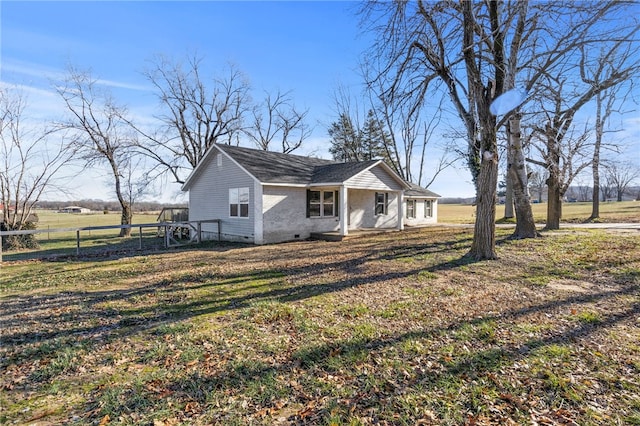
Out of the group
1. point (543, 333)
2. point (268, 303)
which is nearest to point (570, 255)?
point (543, 333)

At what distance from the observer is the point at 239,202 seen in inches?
613

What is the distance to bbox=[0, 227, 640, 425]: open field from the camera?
115 inches

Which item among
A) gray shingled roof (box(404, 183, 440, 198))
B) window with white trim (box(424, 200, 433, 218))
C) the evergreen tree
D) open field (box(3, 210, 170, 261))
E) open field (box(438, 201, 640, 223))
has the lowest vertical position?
open field (box(3, 210, 170, 261))

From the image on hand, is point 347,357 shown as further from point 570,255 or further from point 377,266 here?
point 570,255

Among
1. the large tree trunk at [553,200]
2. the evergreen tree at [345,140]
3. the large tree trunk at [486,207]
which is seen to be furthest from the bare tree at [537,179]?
the evergreen tree at [345,140]

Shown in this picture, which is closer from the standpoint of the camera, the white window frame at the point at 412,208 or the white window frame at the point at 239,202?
the white window frame at the point at 239,202

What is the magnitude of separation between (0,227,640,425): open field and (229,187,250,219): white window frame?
23.5 feet

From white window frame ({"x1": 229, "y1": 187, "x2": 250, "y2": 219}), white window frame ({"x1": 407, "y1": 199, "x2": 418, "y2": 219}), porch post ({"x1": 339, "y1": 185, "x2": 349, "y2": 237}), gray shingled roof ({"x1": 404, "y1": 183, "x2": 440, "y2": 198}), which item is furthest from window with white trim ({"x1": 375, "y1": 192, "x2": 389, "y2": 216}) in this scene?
white window frame ({"x1": 229, "y1": 187, "x2": 250, "y2": 219})

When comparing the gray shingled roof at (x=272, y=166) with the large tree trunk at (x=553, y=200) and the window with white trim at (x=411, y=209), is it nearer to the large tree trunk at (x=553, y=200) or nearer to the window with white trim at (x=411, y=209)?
the window with white trim at (x=411, y=209)

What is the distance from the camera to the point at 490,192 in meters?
9.10

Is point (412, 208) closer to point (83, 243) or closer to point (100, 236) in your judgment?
point (83, 243)

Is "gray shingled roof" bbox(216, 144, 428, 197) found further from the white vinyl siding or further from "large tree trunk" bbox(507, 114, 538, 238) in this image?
"large tree trunk" bbox(507, 114, 538, 238)

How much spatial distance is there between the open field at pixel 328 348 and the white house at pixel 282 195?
6.79m

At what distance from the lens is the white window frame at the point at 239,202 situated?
15.2 m
